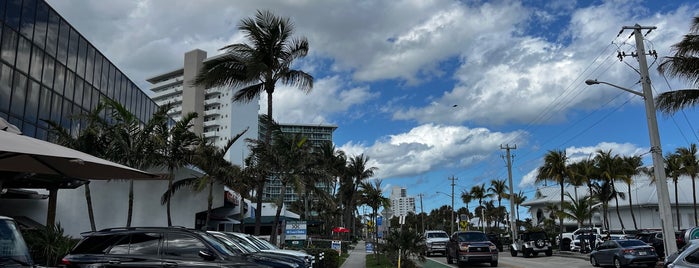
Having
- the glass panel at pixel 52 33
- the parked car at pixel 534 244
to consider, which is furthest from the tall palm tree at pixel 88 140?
the parked car at pixel 534 244

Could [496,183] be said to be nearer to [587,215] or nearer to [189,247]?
[587,215]

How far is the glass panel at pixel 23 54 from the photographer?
23016mm

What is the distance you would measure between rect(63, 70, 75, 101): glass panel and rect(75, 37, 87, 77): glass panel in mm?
710

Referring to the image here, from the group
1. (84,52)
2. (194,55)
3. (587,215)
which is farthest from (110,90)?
(194,55)

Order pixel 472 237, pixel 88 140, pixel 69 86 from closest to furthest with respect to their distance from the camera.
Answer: pixel 88 140 < pixel 472 237 < pixel 69 86

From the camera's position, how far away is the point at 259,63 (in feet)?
74.0

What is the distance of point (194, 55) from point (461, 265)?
94.4m

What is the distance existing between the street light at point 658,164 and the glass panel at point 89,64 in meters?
26.1

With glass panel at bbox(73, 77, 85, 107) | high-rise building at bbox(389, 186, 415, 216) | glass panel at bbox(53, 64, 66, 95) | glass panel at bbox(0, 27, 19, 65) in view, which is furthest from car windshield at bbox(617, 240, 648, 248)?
high-rise building at bbox(389, 186, 415, 216)

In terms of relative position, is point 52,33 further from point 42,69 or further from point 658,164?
point 658,164

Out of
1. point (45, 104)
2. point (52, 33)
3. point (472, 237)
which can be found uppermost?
point (52, 33)

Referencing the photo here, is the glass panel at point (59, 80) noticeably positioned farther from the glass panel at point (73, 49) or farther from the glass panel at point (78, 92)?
the glass panel at point (78, 92)

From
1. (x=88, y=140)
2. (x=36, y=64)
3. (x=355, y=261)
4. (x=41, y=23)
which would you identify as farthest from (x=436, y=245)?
(x=41, y=23)

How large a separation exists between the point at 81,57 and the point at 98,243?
2370 cm
